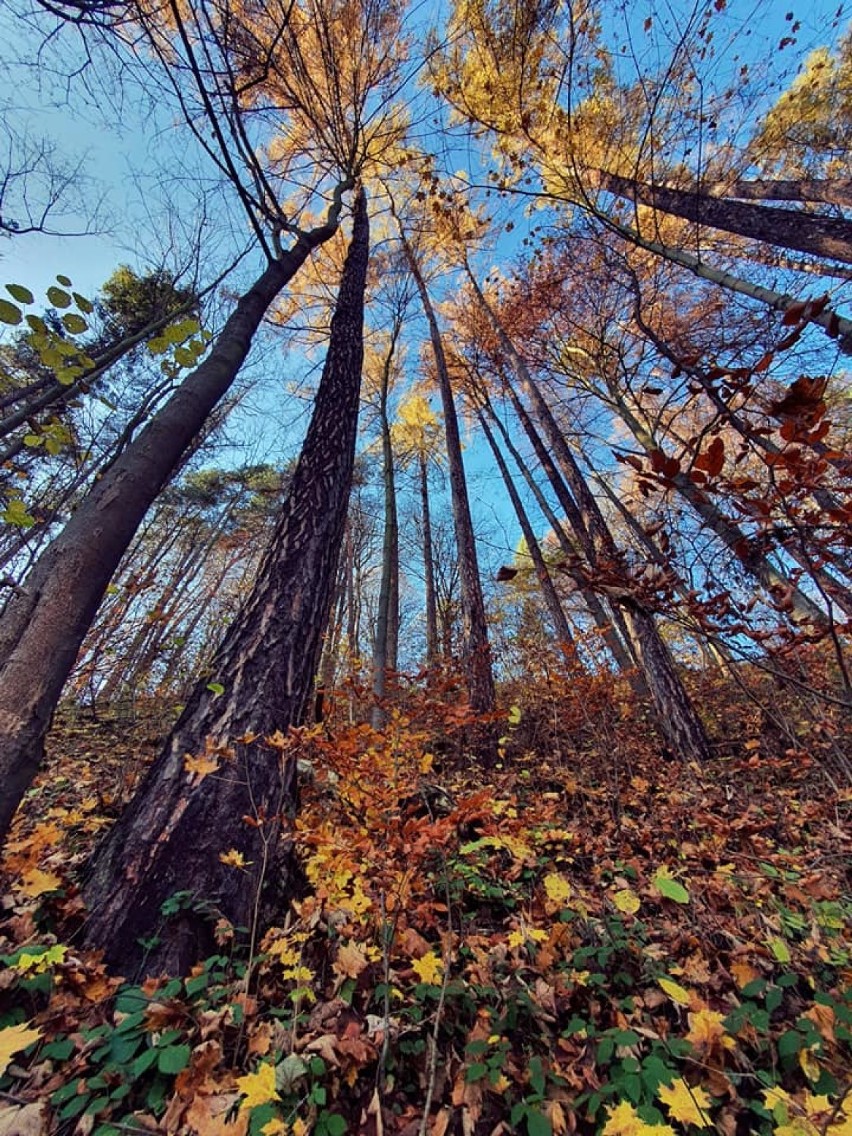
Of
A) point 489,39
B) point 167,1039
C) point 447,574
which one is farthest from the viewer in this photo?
point 447,574

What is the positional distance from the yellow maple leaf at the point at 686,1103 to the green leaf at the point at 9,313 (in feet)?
11.1

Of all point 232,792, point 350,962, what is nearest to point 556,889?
point 350,962

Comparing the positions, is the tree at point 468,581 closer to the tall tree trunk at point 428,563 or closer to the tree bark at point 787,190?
the tall tree trunk at point 428,563

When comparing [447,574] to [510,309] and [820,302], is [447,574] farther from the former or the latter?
[820,302]

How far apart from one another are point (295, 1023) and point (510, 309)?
36.7 feet

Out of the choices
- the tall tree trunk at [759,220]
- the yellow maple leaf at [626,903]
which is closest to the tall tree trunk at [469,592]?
the yellow maple leaf at [626,903]

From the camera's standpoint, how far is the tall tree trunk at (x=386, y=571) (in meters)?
6.14

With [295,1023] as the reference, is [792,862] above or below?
above

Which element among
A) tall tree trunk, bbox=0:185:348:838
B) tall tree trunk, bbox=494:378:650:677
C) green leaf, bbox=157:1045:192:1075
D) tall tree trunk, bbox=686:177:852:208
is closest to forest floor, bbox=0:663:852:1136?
green leaf, bbox=157:1045:192:1075

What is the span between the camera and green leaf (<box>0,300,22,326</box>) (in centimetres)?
164

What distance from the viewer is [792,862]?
2496 millimetres

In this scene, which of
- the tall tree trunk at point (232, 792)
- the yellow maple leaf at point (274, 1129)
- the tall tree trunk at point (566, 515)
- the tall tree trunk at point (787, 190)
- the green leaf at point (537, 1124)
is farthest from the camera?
the tall tree trunk at point (566, 515)

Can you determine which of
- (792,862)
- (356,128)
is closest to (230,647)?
(792,862)

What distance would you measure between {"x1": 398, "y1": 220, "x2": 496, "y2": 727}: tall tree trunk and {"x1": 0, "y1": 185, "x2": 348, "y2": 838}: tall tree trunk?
11.5 feet
